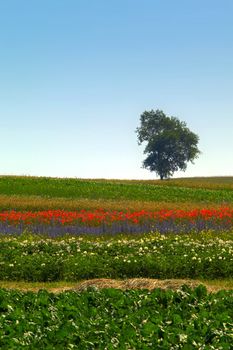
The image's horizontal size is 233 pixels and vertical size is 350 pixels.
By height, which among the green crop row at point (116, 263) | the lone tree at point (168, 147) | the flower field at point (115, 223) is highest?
the lone tree at point (168, 147)

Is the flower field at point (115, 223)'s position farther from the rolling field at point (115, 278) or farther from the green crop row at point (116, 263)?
the green crop row at point (116, 263)

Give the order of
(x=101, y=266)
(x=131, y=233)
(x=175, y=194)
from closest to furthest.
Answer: (x=101, y=266) → (x=131, y=233) → (x=175, y=194)

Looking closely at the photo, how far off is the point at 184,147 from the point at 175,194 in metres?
42.7

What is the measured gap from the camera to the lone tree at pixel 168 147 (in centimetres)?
8931

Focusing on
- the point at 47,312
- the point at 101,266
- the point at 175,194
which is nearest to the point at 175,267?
the point at 101,266

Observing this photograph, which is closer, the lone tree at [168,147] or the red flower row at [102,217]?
the red flower row at [102,217]

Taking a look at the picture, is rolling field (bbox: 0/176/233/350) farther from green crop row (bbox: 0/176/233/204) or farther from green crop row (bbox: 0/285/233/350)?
green crop row (bbox: 0/176/233/204)

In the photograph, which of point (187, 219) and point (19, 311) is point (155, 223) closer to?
point (187, 219)

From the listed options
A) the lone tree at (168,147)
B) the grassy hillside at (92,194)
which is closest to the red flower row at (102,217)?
the grassy hillside at (92,194)

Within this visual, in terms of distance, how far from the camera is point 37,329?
9.55m

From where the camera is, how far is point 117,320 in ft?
33.1

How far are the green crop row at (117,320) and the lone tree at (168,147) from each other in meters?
77.1

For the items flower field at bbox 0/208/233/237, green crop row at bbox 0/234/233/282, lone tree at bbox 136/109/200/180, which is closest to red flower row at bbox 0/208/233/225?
flower field at bbox 0/208/233/237

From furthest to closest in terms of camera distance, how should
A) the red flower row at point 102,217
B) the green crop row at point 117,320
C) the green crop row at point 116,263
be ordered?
the red flower row at point 102,217
the green crop row at point 116,263
the green crop row at point 117,320
